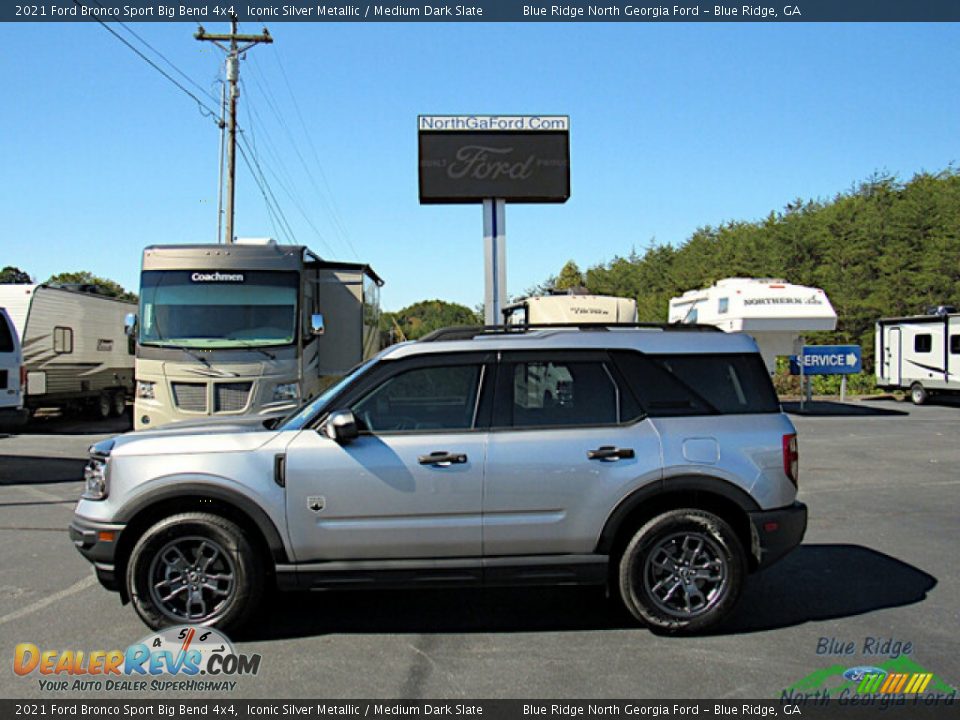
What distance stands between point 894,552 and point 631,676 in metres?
3.93

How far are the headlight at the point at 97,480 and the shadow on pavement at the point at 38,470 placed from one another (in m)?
6.80

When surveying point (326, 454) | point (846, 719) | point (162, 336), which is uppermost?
point (162, 336)

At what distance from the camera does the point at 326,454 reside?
16.4ft

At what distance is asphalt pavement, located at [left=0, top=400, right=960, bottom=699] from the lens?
444 cm

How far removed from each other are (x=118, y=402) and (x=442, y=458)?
2015 cm

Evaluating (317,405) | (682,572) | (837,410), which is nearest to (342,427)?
(317,405)

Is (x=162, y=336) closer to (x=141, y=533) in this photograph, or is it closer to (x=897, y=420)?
(x=141, y=533)

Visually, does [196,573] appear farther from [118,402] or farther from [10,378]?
[118,402]

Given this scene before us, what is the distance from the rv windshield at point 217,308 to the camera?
11.2 m

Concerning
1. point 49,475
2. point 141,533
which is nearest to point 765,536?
point 141,533

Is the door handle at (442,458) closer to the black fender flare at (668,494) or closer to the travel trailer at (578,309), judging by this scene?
the black fender flare at (668,494)

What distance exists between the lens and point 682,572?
5160 millimetres

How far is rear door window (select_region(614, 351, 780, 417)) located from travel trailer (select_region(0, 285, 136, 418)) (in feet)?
47.3
